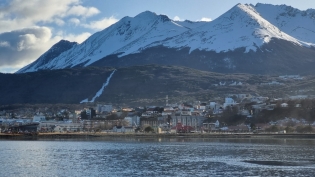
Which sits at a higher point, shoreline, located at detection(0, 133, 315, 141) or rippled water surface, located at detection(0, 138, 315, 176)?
shoreline, located at detection(0, 133, 315, 141)

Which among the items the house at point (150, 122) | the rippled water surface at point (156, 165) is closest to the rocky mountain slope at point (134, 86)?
the house at point (150, 122)

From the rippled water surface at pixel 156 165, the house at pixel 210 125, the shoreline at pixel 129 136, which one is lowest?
the rippled water surface at pixel 156 165

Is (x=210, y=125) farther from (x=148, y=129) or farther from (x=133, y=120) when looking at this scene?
(x=133, y=120)

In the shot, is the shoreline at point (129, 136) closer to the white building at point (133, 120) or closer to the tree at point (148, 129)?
the tree at point (148, 129)

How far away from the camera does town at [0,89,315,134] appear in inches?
3548

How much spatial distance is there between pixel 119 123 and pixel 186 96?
139 feet

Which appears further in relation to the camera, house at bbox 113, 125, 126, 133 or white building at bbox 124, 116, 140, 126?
white building at bbox 124, 116, 140, 126

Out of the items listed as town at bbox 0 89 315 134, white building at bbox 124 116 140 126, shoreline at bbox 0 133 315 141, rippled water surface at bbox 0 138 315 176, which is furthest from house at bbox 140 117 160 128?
rippled water surface at bbox 0 138 315 176

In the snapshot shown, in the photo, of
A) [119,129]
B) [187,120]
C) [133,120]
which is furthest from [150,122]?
[119,129]

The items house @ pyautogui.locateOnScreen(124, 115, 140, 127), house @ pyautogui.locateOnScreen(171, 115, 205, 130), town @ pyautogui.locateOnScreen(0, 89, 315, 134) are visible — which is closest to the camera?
town @ pyautogui.locateOnScreen(0, 89, 315, 134)

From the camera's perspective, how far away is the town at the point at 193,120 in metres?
90.1

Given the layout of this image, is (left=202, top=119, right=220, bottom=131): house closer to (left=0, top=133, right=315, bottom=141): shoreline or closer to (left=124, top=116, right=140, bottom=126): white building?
(left=124, top=116, right=140, bottom=126): white building

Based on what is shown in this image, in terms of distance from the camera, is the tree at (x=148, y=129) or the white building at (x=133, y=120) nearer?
the tree at (x=148, y=129)

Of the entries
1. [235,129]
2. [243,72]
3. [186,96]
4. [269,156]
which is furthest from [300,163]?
[243,72]
